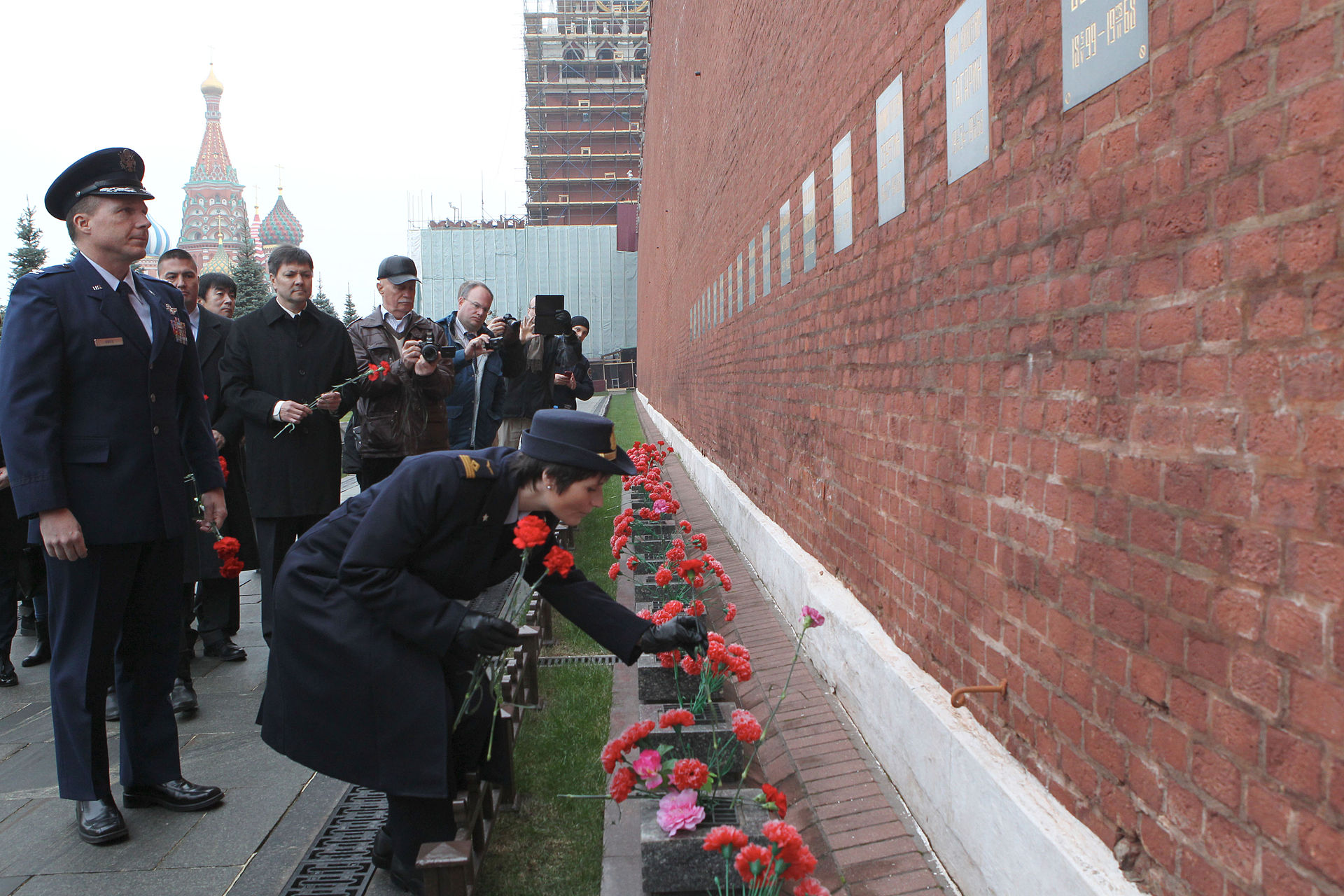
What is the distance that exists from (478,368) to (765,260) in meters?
2.11

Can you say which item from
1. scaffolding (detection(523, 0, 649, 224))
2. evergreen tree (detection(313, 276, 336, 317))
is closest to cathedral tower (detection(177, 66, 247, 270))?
scaffolding (detection(523, 0, 649, 224))

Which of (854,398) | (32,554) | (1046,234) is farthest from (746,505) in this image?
(1046,234)

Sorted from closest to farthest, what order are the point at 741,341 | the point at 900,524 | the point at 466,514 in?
the point at 466,514 < the point at 900,524 < the point at 741,341

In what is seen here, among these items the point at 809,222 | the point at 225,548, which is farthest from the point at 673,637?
the point at 809,222

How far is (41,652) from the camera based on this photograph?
4.83m

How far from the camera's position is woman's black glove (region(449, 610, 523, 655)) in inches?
95.9

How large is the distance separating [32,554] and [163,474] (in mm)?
2302

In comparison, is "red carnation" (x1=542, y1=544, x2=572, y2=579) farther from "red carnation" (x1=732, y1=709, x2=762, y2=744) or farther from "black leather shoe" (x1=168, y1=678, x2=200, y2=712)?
"black leather shoe" (x1=168, y1=678, x2=200, y2=712)

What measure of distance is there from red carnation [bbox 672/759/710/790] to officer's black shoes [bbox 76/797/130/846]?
5.96 ft

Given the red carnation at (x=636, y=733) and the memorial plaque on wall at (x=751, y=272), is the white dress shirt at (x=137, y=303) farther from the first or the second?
the memorial plaque on wall at (x=751, y=272)

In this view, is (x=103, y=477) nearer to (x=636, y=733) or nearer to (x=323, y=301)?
(x=636, y=733)

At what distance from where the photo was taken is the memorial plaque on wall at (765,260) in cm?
642

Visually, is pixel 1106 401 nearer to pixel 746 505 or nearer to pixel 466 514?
pixel 466 514

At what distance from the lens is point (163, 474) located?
122 inches
